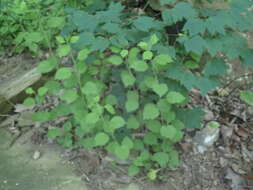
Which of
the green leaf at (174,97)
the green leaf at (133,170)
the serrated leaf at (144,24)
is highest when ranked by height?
the serrated leaf at (144,24)

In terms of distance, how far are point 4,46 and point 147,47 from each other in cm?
267

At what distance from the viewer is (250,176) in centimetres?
242

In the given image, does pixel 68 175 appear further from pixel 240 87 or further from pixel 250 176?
pixel 240 87

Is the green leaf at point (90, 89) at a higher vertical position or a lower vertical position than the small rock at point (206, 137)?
higher

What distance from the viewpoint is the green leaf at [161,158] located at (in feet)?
7.60

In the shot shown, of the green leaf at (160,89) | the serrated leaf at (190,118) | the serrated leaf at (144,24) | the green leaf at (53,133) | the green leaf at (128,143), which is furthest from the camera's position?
the green leaf at (53,133)

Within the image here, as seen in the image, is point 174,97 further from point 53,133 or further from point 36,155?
point 36,155

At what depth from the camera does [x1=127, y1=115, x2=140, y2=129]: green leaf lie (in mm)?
2309

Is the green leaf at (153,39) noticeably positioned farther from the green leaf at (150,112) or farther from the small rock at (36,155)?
the small rock at (36,155)

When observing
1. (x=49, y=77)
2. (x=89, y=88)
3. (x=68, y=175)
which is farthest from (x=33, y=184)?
(x=49, y=77)

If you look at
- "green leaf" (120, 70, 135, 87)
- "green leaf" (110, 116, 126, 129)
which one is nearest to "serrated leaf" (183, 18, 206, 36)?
"green leaf" (120, 70, 135, 87)

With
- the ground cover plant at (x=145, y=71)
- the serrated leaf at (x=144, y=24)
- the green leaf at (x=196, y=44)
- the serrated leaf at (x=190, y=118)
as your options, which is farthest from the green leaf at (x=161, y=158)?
the serrated leaf at (x=144, y=24)

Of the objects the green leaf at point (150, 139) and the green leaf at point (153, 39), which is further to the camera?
the green leaf at point (150, 139)

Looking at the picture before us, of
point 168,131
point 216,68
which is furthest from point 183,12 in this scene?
point 168,131
